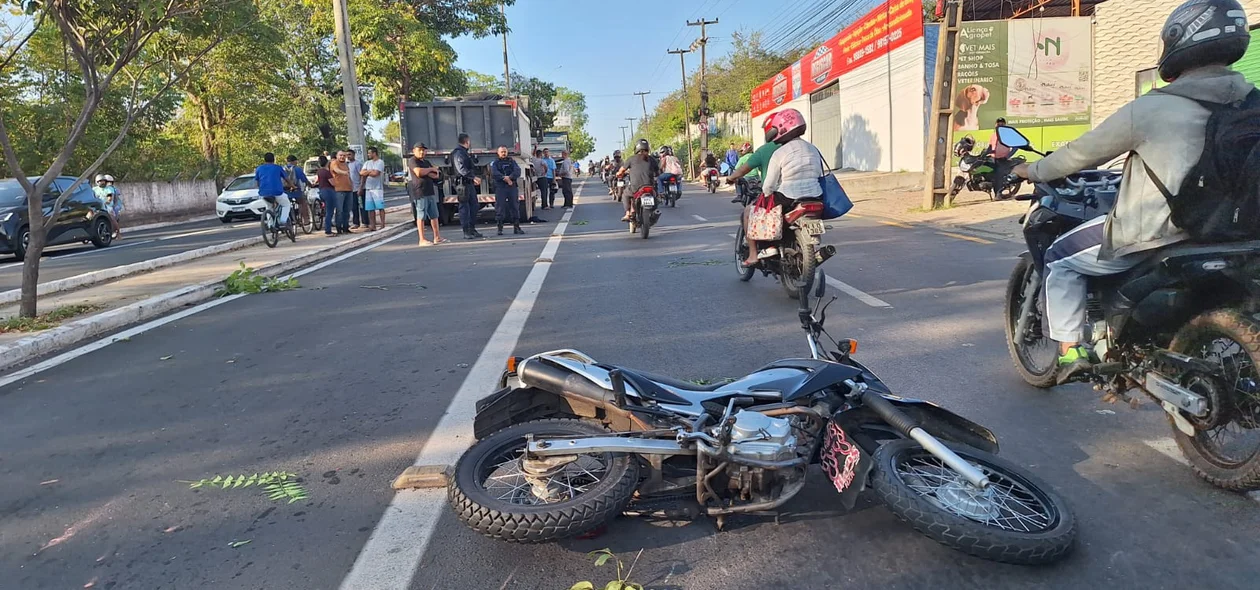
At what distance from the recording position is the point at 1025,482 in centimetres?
266

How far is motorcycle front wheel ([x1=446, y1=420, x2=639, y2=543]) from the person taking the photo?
2.58m

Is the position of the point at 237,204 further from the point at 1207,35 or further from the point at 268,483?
the point at 1207,35

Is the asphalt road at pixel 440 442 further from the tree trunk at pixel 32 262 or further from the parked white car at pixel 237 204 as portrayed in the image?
the parked white car at pixel 237 204

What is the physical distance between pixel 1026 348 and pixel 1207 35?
76.4 inches

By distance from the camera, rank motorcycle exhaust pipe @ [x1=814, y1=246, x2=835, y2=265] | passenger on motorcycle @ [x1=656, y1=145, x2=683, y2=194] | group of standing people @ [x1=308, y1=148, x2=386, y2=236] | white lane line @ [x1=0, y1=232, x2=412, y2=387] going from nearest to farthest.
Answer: white lane line @ [x1=0, y1=232, x2=412, y2=387], motorcycle exhaust pipe @ [x1=814, y1=246, x2=835, y2=265], group of standing people @ [x1=308, y1=148, x2=386, y2=236], passenger on motorcycle @ [x1=656, y1=145, x2=683, y2=194]

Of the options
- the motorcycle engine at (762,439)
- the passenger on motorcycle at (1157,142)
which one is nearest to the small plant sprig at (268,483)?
the motorcycle engine at (762,439)

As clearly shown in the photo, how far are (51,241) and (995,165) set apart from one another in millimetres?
16787

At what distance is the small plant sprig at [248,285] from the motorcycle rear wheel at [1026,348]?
297 inches

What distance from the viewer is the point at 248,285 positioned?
9.00 metres

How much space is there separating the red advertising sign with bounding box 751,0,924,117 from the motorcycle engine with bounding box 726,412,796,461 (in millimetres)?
24539

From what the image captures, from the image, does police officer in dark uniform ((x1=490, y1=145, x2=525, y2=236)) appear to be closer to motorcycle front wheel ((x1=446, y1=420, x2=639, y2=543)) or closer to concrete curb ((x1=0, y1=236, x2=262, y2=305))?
concrete curb ((x1=0, y1=236, x2=262, y2=305))

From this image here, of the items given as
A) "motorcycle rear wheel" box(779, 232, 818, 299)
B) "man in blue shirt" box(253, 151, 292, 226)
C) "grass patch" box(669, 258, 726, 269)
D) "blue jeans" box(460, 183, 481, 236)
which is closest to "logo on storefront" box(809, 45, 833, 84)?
"blue jeans" box(460, 183, 481, 236)

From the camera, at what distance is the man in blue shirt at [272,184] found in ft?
45.2

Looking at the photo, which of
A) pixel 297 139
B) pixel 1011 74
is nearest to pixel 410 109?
pixel 1011 74
